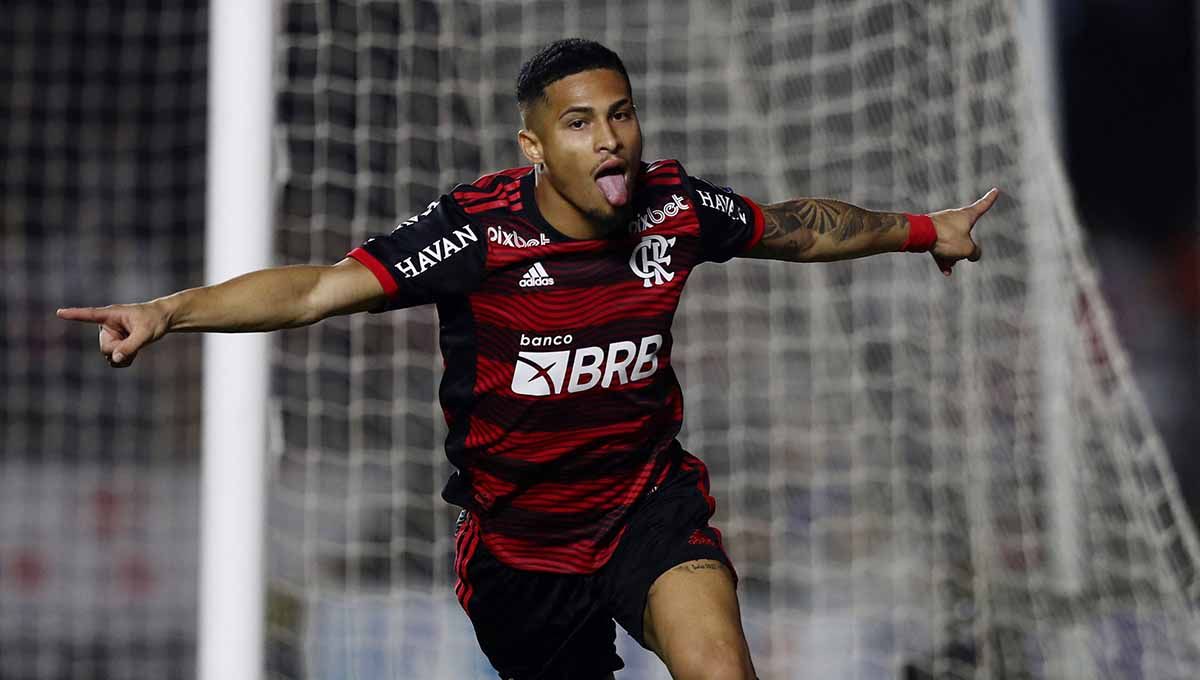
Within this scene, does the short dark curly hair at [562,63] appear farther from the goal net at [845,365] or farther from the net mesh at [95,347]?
the net mesh at [95,347]

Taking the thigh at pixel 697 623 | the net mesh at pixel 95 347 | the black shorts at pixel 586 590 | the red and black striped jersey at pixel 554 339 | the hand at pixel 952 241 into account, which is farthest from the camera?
the net mesh at pixel 95 347

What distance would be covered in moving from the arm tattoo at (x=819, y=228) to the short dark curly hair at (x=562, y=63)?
24.1 inches

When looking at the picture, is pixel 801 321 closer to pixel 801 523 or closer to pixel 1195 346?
pixel 801 523

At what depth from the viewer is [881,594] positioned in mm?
7008

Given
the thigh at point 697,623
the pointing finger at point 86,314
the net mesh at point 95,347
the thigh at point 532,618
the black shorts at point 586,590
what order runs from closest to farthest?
the pointing finger at point 86,314
the thigh at point 697,623
the black shorts at point 586,590
the thigh at point 532,618
the net mesh at point 95,347

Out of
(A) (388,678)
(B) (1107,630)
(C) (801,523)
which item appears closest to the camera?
(A) (388,678)

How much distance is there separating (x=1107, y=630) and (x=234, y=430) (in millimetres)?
3799

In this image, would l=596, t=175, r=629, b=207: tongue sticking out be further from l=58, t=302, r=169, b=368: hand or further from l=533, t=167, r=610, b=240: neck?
l=58, t=302, r=169, b=368: hand

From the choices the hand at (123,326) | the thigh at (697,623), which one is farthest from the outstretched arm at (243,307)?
the thigh at (697,623)

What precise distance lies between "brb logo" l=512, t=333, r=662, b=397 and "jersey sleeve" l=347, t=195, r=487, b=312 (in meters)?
0.21

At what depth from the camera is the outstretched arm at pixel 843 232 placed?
3.88 meters

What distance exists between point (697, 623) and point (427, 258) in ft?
3.30

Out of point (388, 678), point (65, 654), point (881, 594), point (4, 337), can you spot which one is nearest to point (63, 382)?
point (4, 337)

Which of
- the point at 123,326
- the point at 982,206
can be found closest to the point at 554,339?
the point at 123,326
